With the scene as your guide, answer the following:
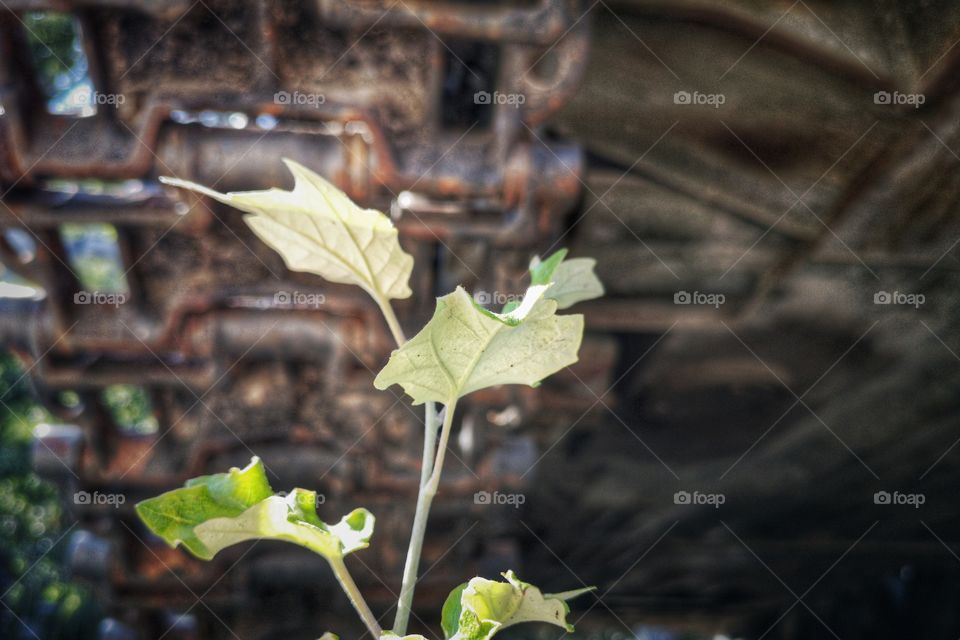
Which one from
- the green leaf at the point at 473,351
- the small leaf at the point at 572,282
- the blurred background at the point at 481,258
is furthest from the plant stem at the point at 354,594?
the blurred background at the point at 481,258

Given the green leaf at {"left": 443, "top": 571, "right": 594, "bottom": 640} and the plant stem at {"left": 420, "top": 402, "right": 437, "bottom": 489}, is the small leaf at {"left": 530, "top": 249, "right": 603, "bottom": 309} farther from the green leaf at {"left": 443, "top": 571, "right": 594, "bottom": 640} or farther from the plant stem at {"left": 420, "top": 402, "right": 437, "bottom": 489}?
the green leaf at {"left": 443, "top": 571, "right": 594, "bottom": 640}

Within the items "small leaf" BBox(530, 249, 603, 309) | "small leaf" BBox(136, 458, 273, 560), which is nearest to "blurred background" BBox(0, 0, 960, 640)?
"small leaf" BBox(530, 249, 603, 309)

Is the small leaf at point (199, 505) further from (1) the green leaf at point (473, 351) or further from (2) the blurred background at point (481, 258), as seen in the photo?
(2) the blurred background at point (481, 258)

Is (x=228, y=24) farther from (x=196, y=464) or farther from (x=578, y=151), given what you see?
(x=196, y=464)

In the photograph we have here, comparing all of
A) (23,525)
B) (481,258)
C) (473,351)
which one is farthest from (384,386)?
(23,525)

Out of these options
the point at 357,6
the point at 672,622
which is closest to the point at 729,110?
the point at 357,6

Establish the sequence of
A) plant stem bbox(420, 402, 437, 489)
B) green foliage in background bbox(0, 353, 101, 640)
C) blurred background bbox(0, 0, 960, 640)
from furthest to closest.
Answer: green foliage in background bbox(0, 353, 101, 640), blurred background bbox(0, 0, 960, 640), plant stem bbox(420, 402, 437, 489)
